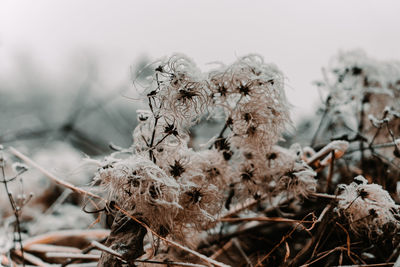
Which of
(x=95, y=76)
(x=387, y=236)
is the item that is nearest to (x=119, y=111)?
(x=95, y=76)

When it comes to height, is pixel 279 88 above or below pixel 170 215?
above

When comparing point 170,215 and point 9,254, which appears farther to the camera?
point 9,254

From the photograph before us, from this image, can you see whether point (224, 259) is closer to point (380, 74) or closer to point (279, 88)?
point (279, 88)

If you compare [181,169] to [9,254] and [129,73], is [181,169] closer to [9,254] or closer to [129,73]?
[129,73]

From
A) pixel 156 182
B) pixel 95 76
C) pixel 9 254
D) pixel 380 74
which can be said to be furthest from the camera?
pixel 95 76

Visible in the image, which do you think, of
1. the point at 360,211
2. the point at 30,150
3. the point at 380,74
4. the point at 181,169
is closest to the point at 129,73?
the point at 181,169

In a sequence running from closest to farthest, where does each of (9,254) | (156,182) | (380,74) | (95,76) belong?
(156,182) → (9,254) → (380,74) → (95,76)

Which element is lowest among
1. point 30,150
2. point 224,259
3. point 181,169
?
point 224,259
